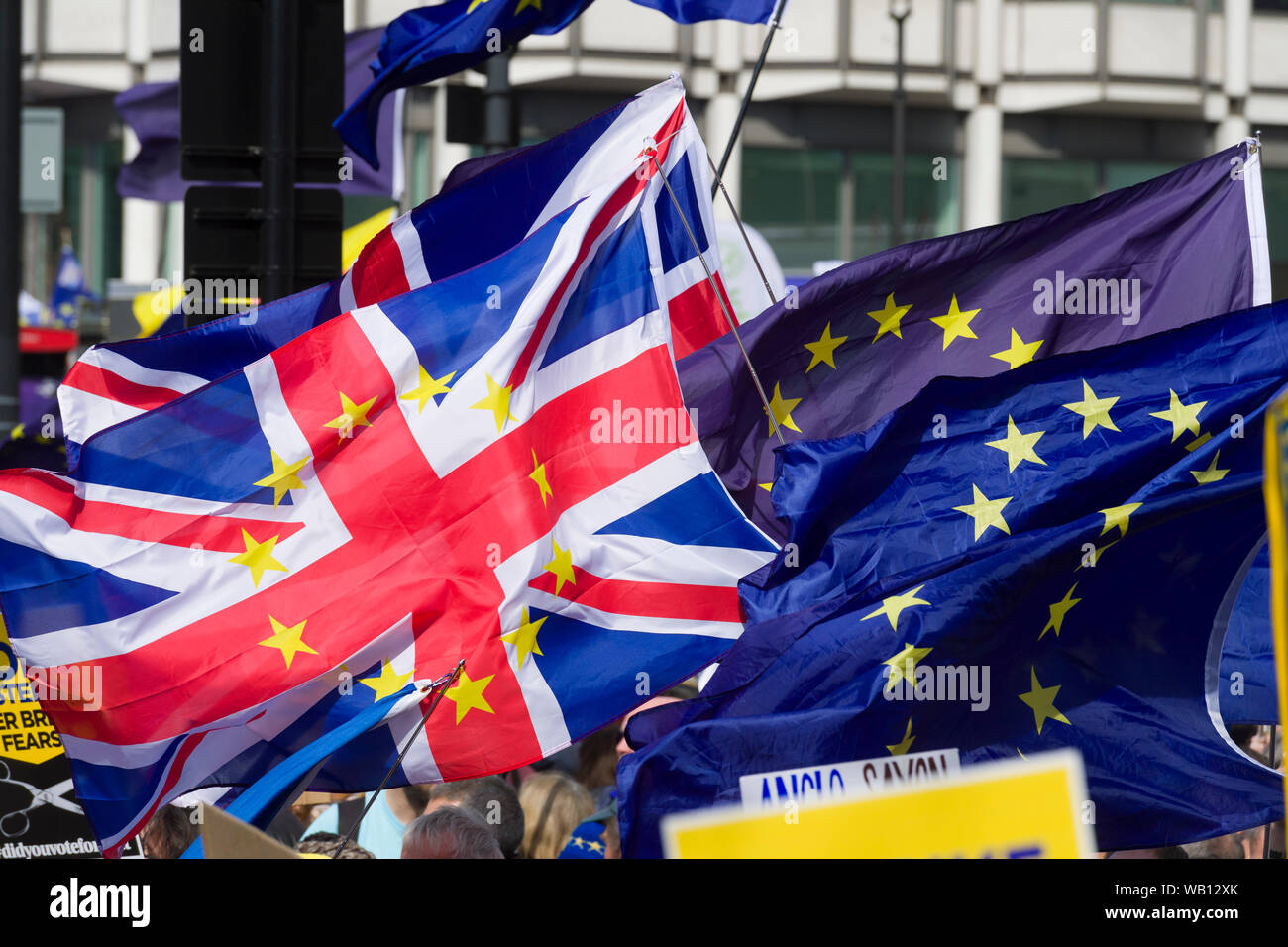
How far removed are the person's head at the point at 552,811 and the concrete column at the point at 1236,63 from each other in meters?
21.1

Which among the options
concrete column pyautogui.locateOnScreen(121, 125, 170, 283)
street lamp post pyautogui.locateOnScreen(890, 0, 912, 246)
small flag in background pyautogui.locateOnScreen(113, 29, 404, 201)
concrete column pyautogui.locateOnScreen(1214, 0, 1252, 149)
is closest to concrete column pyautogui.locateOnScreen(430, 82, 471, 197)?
concrete column pyautogui.locateOnScreen(121, 125, 170, 283)

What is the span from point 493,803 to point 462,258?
2151 millimetres

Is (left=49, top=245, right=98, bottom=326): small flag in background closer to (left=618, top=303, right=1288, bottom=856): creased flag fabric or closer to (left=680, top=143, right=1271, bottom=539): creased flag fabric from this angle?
(left=680, top=143, right=1271, bottom=539): creased flag fabric

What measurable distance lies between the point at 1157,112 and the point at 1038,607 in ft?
71.6

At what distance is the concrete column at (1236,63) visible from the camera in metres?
24.0

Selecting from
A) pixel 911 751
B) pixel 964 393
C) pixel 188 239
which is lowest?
pixel 911 751

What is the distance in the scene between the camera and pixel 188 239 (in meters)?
5.93

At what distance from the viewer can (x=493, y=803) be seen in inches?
204

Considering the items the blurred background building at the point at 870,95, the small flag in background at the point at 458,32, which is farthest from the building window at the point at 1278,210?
the small flag in background at the point at 458,32

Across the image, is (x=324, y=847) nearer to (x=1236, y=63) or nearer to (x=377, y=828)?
(x=377, y=828)

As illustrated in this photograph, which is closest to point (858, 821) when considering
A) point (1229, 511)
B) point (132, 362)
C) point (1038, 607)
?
point (1038, 607)

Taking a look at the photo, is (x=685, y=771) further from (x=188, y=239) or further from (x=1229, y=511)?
(x=188, y=239)

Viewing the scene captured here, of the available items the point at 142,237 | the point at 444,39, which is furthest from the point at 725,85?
the point at 444,39

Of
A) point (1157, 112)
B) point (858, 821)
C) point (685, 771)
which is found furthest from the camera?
point (1157, 112)
